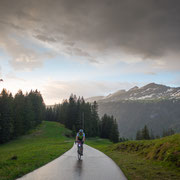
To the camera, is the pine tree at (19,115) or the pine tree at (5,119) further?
the pine tree at (19,115)

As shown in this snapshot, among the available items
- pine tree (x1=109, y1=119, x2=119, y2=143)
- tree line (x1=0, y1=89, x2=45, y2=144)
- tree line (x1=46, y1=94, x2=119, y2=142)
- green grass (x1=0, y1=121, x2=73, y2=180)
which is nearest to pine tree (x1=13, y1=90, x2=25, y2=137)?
tree line (x1=0, y1=89, x2=45, y2=144)

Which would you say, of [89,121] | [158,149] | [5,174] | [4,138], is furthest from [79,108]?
[5,174]

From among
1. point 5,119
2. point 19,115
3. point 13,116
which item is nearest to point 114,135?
point 19,115

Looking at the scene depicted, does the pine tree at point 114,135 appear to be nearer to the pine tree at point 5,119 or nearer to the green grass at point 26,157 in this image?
the green grass at point 26,157

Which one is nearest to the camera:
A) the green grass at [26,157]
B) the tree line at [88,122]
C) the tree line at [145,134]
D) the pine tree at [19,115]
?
the green grass at [26,157]

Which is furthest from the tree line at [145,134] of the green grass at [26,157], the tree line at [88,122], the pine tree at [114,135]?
the green grass at [26,157]

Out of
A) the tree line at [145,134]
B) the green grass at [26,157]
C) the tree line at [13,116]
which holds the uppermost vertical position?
the tree line at [13,116]

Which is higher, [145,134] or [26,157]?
[26,157]

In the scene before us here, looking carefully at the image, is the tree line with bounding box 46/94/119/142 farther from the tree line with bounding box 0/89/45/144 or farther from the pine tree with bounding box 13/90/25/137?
the pine tree with bounding box 13/90/25/137

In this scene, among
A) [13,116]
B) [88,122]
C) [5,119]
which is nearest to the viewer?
Result: [5,119]

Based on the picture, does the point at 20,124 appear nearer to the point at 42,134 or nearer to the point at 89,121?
the point at 42,134

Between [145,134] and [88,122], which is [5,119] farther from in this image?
[145,134]

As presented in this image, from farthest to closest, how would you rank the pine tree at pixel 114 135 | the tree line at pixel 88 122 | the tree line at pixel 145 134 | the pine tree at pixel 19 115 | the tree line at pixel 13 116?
the pine tree at pixel 114 135 < the tree line at pixel 88 122 < the tree line at pixel 145 134 < the pine tree at pixel 19 115 < the tree line at pixel 13 116

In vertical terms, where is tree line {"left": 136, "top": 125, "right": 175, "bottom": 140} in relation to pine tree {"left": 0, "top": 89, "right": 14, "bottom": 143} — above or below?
below
